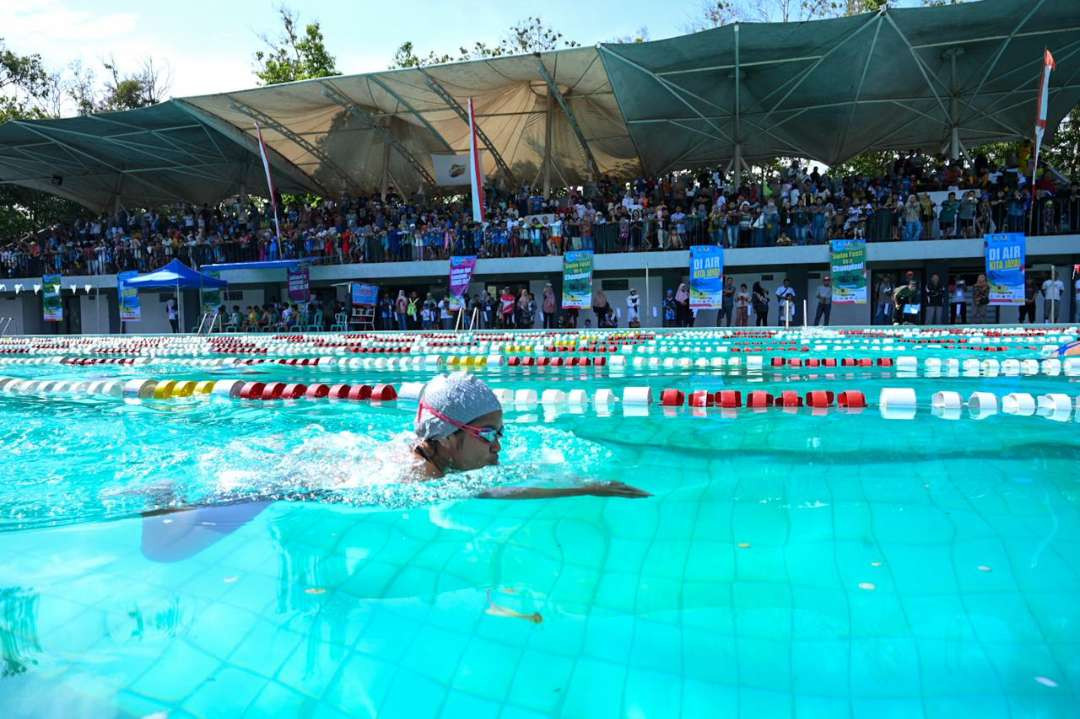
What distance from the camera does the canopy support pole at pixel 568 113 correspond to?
68.9ft

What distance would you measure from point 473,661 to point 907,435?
13.1 feet

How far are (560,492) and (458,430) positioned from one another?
1.76ft

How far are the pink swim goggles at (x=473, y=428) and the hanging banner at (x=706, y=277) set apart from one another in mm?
16011

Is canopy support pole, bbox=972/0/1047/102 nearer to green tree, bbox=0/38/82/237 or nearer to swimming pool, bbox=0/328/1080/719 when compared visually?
swimming pool, bbox=0/328/1080/719

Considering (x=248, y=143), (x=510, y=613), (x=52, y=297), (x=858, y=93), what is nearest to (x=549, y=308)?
(x=858, y=93)

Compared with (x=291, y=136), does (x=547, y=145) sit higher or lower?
lower

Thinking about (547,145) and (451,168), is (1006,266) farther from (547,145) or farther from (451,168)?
(451,168)

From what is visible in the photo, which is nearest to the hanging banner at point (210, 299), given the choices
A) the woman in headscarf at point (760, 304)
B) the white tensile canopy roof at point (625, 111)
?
the white tensile canopy roof at point (625, 111)

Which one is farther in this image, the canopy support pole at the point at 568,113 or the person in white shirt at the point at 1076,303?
the canopy support pole at the point at 568,113

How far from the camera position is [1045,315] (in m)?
18.8

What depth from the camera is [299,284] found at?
906 inches

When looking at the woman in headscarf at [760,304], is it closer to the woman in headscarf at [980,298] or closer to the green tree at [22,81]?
the woman in headscarf at [980,298]

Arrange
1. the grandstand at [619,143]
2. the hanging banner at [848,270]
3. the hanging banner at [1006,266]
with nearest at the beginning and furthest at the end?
the hanging banner at [1006,266]
the hanging banner at [848,270]
the grandstand at [619,143]

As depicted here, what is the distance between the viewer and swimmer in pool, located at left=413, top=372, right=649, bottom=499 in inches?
115
